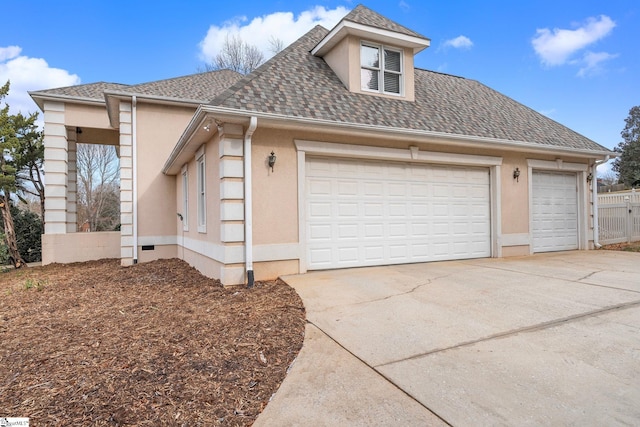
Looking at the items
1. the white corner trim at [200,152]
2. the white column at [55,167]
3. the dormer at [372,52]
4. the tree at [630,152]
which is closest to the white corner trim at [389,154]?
the dormer at [372,52]

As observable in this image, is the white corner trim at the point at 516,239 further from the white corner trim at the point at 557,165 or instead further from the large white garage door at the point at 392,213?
the white corner trim at the point at 557,165

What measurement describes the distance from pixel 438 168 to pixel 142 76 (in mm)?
21722

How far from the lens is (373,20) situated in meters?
8.41

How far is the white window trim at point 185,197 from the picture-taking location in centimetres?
951

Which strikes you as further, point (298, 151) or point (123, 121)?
point (123, 121)

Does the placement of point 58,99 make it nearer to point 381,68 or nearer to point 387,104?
point 381,68

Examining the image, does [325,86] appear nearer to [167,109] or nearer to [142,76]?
[167,109]

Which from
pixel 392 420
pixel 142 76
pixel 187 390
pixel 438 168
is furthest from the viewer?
pixel 142 76

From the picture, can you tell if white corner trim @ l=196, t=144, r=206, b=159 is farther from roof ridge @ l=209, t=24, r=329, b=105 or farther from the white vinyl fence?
the white vinyl fence

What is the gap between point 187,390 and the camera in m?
2.85

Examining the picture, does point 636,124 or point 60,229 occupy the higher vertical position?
point 636,124

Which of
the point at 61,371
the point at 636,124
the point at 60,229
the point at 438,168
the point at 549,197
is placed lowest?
the point at 61,371

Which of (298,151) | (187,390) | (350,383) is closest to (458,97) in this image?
(298,151)

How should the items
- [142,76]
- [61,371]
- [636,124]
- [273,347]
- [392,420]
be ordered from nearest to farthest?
[392,420]
[61,371]
[273,347]
[142,76]
[636,124]
